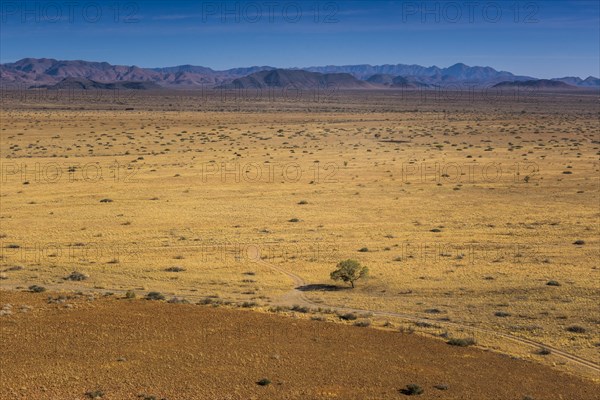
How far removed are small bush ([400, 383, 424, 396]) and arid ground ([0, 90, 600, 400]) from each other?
11.3 inches

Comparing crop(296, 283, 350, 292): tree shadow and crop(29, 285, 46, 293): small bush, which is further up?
crop(29, 285, 46, 293): small bush

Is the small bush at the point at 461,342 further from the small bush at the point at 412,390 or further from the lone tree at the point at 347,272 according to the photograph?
the lone tree at the point at 347,272

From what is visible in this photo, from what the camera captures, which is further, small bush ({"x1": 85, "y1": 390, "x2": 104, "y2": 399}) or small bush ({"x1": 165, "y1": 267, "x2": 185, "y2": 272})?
small bush ({"x1": 165, "y1": 267, "x2": 185, "y2": 272})

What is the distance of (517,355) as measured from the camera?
59.5ft

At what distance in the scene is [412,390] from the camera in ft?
50.4

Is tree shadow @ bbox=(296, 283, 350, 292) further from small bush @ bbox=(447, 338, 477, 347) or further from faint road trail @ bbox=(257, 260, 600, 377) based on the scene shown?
small bush @ bbox=(447, 338, 477, 347)

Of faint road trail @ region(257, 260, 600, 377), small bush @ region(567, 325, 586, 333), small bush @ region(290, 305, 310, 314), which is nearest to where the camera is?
faint road trail @ region(257, 260, 600, 377)

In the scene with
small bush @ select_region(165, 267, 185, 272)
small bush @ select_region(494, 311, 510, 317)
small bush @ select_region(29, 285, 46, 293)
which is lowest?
small bush @ select_region(494, 311, 510, 317)

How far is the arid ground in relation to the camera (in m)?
16.6

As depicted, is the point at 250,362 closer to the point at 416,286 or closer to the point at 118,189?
the point at 416,286

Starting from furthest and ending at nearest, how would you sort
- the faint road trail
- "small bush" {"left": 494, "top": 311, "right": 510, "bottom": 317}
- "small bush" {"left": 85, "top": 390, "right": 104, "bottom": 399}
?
"small bush" {"left": 494, "top": 311, "right": 510, "bottom": 317}
the faint road trail
"small bush" {"left": 85, "top": 390, "right": 104, "bottom": 399}

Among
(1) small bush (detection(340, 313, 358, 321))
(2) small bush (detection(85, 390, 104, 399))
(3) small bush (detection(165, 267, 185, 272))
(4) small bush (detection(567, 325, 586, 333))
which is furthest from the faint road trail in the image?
(2) small bush (detection(85, 390, 104, 399))

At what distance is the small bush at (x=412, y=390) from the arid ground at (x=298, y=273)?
0.29m

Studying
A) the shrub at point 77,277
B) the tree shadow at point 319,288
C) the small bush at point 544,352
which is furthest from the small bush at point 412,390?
the shrub at point 77,277
